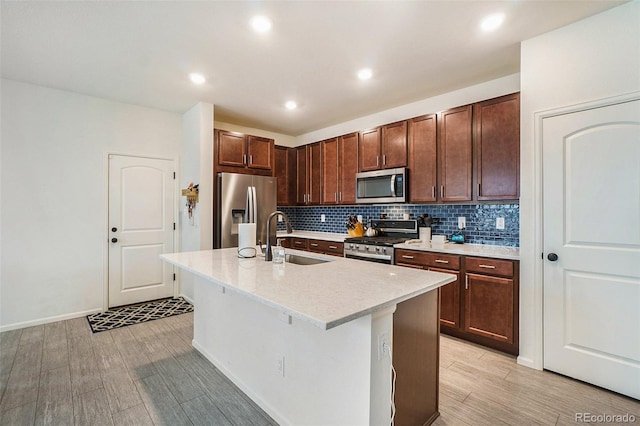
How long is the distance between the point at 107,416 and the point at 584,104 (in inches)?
153

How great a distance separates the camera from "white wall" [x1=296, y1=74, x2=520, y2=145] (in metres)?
3.16

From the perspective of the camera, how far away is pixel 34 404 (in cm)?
201

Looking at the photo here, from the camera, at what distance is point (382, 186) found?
3861 mm

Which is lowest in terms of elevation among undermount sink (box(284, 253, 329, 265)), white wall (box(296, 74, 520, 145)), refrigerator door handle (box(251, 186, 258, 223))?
undermount sink (box(284, 253, 329, 265))

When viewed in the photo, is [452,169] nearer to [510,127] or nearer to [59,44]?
[510,127]

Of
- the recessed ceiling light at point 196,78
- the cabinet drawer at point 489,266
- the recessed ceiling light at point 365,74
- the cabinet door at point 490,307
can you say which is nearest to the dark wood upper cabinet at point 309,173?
the recessed ceiling light at point 365,74

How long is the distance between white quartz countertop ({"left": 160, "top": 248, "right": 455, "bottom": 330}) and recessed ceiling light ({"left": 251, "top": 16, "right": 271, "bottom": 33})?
1758 millimetres

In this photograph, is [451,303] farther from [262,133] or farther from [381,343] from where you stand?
[262,133]

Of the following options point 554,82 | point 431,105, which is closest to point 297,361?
point 554,82

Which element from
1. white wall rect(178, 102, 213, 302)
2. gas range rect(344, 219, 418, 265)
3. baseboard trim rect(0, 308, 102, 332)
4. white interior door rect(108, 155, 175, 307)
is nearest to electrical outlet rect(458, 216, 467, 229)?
gas range rect(344, 219, 418, 265)

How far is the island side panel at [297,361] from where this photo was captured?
4.35 ft

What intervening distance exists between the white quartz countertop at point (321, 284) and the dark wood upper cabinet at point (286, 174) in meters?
2.86

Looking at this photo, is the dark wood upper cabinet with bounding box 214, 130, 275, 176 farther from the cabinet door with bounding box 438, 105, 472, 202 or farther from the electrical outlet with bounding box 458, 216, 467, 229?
the electrical outlet with bounding box 458, 216, 467, 229

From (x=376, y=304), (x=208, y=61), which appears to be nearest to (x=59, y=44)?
(x=208, y=61)
